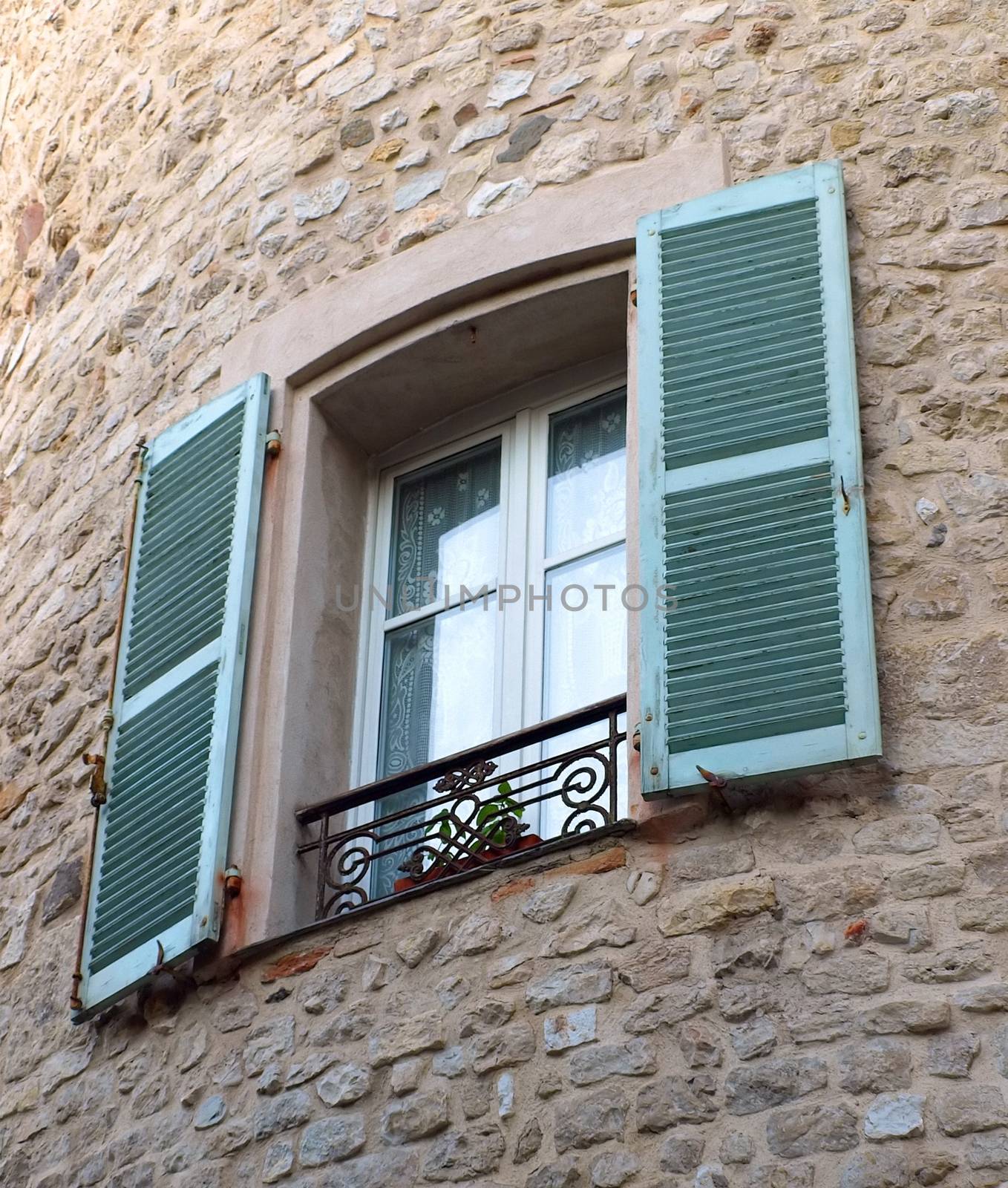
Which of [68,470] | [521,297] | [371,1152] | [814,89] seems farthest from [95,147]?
[371,1152]

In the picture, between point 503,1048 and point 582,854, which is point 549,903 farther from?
point 503,1048

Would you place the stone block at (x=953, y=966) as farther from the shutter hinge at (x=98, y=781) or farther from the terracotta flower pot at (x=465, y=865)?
the shutter hinge at (x=98, y=781)

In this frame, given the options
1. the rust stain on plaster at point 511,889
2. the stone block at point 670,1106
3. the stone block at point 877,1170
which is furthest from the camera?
the rust stain on plaster at point 511,889

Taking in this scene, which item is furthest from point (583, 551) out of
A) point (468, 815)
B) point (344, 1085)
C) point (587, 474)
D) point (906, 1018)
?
point (906, 1018)

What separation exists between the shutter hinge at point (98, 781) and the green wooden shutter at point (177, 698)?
0.9 inches

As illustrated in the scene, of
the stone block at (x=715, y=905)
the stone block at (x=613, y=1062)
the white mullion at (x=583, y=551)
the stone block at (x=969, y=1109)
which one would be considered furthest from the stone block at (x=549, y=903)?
the white mullion at (x=583, y=551)

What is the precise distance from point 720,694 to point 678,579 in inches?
13.4

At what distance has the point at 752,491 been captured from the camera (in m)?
4.95

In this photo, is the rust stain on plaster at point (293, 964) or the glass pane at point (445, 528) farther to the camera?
the glass pane at point (445, 528)

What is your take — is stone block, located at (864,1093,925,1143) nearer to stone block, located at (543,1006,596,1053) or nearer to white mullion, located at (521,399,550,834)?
stone block, located at (543,1006,596,1053)

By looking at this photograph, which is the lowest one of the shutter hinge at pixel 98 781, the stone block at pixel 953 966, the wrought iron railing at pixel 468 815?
the stone block at pixel 953 966

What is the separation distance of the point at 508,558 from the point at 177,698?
3.29 ft

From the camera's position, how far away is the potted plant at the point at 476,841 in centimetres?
503

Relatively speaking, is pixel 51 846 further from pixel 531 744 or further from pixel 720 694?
pixel 720 694
